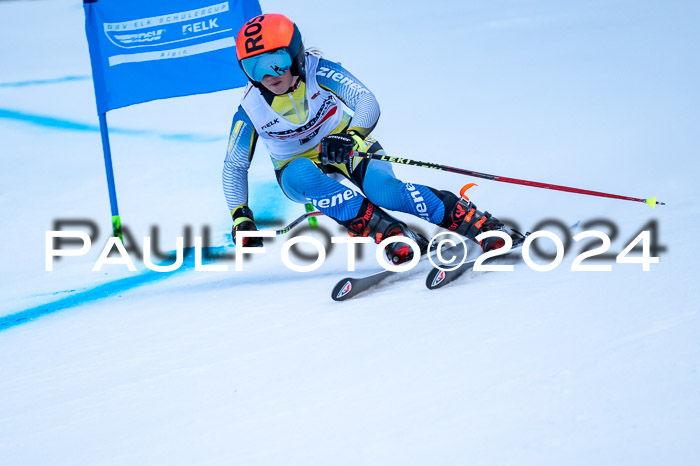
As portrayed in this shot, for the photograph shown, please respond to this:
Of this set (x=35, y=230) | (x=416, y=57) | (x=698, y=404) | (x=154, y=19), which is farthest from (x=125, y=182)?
(x=698, y=404)

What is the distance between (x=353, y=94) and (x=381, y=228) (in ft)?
2.07

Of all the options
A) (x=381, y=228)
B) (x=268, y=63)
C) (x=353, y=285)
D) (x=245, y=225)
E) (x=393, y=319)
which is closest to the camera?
(x=393, y=319)

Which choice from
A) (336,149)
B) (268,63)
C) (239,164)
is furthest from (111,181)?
(336,149)

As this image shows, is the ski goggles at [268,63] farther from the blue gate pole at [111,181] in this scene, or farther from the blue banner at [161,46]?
the blue gate pole at [111,181]

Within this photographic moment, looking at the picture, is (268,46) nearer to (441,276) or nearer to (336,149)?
(336,149)

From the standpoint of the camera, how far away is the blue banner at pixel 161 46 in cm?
419

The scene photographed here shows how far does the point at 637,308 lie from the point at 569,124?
3.65 metres

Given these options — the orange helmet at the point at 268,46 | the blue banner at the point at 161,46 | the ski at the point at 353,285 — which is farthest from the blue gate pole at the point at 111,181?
the ski at the point at 353,285

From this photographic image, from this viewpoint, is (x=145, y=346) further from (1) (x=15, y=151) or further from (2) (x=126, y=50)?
(1) (x=15, y=151)

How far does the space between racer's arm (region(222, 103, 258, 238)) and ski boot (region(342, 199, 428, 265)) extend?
54 centimetres

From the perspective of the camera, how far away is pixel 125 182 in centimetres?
607

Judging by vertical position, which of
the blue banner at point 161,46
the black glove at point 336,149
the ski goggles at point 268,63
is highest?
the blue banner at point 161,46

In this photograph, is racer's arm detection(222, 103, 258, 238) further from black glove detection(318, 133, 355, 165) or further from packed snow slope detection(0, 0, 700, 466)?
black glove detection(318, 133, 355, 165)

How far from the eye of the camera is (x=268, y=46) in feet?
10.1
